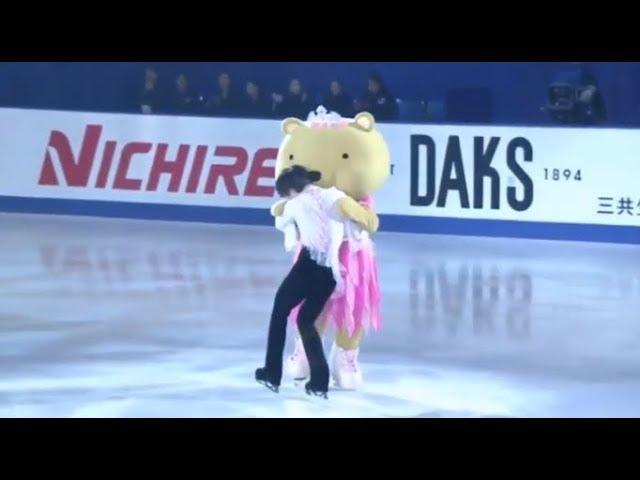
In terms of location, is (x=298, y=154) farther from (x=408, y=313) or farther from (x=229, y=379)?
(x=408, y=313)

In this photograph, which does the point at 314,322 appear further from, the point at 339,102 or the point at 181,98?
the point at 181,98

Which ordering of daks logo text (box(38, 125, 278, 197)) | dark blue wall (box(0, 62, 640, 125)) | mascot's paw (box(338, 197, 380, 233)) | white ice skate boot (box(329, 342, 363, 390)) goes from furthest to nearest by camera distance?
dark blue wall (box(0, 62, 640, 125)) → daks logo text (box(38, 125, 278, 197)) → white ice skate boot (box(329, 342, 363, 390)) → mascot's paw (box(338, 197, 380, 233))

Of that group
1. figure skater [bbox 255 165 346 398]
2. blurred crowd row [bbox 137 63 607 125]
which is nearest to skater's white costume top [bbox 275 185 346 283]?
figure skater [bbox 255 165 346 398]

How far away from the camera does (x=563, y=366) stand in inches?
325

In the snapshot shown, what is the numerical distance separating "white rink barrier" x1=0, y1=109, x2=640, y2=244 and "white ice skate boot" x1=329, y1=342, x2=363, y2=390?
6.25m

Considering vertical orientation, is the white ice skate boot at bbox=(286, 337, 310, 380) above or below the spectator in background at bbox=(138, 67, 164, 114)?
below

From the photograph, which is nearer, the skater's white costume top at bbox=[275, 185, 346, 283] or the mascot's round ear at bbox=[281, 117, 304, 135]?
the skater's white costume top at bbox=[275, 185, 346, 283]

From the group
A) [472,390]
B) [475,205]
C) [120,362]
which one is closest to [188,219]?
[475,205]

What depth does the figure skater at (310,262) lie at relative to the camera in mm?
7059

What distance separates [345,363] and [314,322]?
1.24ft

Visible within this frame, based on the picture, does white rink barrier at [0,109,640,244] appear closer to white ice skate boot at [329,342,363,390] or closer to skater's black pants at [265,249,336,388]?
white ice skate boot at [329,342,363,390]

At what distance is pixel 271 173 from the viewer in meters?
→ 14.4

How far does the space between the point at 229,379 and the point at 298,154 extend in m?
1.52

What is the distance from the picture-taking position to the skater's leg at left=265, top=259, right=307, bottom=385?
7.19m
